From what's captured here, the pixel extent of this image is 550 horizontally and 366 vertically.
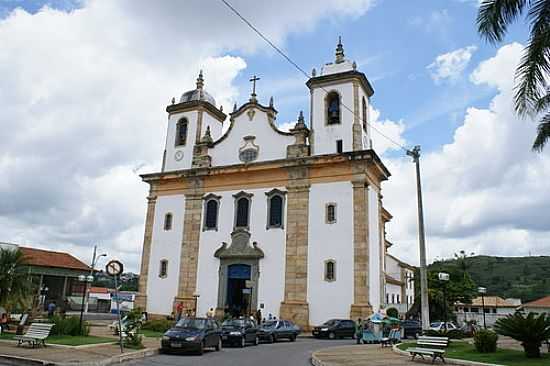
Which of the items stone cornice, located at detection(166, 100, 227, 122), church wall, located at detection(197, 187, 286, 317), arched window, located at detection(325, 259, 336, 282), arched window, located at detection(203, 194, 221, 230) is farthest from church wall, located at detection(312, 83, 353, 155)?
stone cornice, located at detection(166, 100, 227, 122)

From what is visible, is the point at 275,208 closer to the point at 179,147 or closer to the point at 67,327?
the point at 179,147

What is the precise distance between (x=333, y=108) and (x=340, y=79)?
70.4 inches

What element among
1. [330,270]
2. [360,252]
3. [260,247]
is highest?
[260,247]

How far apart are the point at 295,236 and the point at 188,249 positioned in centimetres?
737

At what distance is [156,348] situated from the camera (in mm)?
15594

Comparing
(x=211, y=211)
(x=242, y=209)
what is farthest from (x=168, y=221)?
(x=242, y=209)

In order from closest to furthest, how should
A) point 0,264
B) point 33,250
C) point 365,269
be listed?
point 0,264, point 365,269, point 33,250

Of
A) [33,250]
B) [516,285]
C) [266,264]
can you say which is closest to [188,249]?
[266,264]

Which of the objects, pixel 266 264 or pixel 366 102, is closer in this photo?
pixel 266 264

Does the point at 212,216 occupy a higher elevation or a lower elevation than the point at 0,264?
higher

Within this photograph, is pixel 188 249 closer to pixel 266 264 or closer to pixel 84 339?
pixel 266 264

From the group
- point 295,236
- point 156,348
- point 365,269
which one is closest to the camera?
point 156,348

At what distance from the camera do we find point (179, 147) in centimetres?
3409

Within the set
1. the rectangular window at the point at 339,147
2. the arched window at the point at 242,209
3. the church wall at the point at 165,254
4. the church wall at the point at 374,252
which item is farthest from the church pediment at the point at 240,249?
the rectangular window at the point at 339,147
